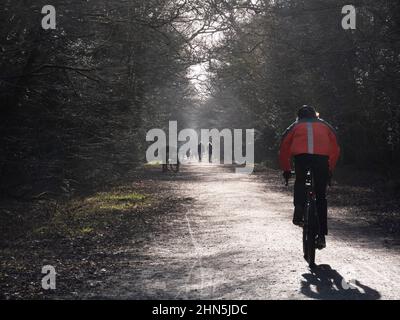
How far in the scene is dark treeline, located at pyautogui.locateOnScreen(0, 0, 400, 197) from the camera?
35.9 feet

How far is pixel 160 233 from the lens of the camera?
12.2 m

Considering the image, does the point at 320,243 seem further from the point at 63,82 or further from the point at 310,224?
the point at 63,82

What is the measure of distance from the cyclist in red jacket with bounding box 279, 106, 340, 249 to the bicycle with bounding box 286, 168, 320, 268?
0.11 meters

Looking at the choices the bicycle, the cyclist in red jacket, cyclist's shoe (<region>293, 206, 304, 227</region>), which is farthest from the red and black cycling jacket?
cyclist's shoe (<region>293, 206, 304, 227</region>)

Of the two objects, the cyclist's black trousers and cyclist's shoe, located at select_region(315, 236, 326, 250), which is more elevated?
the cyclist's black trousers

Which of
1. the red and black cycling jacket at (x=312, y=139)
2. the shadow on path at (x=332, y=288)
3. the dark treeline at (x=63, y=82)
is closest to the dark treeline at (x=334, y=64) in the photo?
the dark treeline at (x=63, y=82)

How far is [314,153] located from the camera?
28.2 feet

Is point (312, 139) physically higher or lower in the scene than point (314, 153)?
higher

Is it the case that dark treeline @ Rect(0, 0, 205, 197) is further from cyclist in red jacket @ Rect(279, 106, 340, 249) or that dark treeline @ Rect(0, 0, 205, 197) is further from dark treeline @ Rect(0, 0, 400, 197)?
cyclist in red jacket @ Rect(279, 106, 340, 249)

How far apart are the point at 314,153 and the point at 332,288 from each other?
2193 millimetres

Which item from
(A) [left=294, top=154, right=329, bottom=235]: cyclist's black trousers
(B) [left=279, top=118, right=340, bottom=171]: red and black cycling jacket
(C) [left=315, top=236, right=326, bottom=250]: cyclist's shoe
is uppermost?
(B) [left=279, top=118, right=340, bottom=171]: red and black cycling jacket

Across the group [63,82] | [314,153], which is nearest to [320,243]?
[314,153]

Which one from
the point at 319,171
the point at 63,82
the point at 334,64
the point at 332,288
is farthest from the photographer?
the point at 334,64

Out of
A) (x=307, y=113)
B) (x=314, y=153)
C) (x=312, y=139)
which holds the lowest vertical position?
(x=314, y=153)
